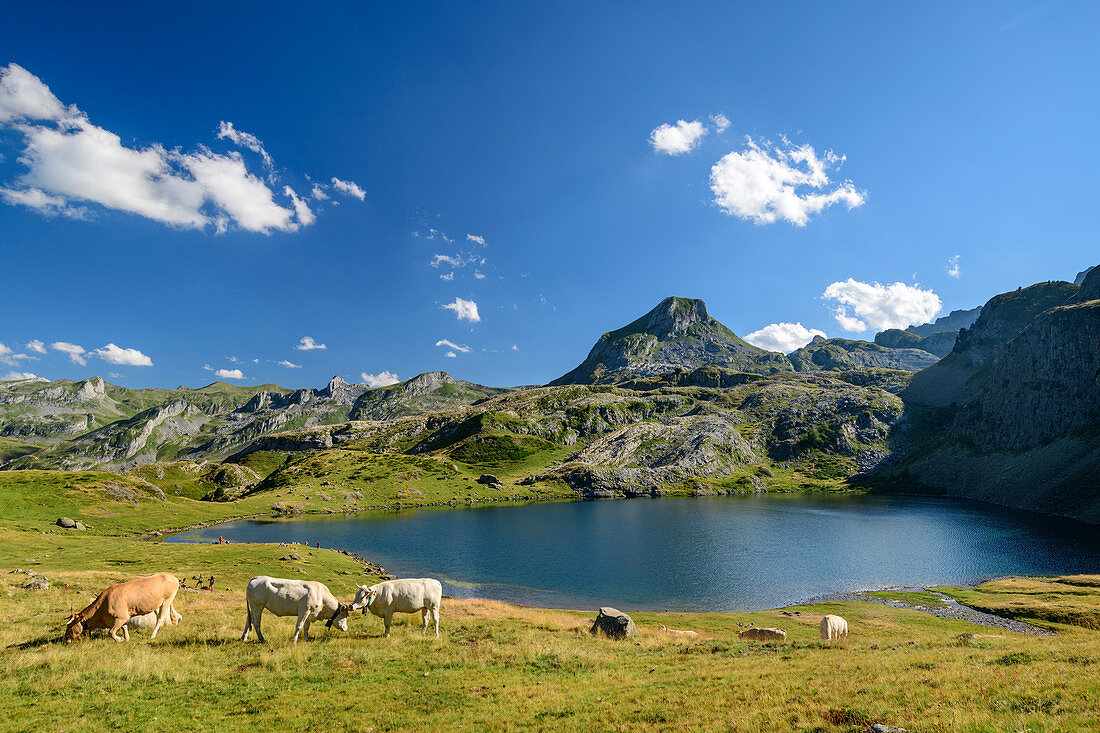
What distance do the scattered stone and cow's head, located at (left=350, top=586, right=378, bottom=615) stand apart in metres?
17.3

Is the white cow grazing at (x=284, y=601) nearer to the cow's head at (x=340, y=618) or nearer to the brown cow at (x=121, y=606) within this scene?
the cow's head at (x=340, y=618)

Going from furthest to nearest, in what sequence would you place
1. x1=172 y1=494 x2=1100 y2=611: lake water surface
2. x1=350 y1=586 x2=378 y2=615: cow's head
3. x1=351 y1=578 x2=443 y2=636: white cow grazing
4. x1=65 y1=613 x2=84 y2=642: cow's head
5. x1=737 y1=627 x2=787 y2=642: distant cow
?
x1=172 y1=494 x2=1100 y2=611: lake water surface
x1=737 y1=627 x2=787 y2=642: distant cow
x1=351 y1=578 x2=443 y2=636: white cow grazing
x1=350 y1=586 x2=378 y2=615: cow's head
x1=65 y1=613 x2=84 y2=642: cow's head

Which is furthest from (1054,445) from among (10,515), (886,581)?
(10,515)

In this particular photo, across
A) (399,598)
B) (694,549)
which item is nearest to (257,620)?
(399,598)

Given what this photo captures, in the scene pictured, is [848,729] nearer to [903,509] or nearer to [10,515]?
[10,515]

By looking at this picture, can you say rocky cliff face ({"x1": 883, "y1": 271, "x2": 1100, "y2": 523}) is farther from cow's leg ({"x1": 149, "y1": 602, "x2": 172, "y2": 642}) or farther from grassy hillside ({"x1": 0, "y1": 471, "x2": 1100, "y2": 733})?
cow's leg ({"x1": 149, "y1": 602, "x2": 172, "y2": 642})

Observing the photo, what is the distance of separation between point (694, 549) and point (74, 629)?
88856mm

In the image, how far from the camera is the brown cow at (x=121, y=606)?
2212 cm

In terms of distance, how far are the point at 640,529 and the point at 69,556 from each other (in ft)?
337

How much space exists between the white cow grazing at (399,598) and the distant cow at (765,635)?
1005 inches

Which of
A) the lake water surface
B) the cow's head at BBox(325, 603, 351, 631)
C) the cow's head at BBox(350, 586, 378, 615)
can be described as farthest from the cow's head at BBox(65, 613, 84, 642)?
the lake water surface

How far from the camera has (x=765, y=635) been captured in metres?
37.5

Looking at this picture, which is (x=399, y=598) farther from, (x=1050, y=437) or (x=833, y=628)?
(x=1050, y=437)

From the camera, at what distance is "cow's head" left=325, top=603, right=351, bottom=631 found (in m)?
25.7
